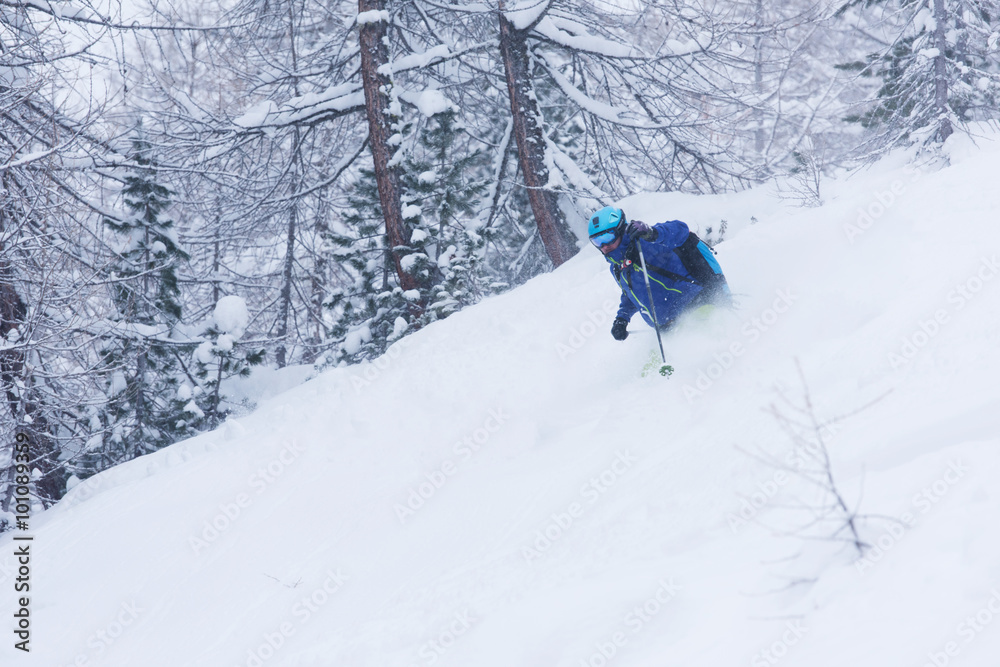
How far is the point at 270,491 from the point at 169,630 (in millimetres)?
1522

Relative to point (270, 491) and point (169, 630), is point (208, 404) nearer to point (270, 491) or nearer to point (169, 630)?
point (270, 491)

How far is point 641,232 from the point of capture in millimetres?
6297

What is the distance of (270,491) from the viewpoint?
6223 mm

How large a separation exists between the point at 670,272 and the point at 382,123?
5622mm

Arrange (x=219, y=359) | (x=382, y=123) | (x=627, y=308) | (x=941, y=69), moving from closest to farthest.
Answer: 1. (x=627, y=308)
2. (x=382, y=123)
3. (x=219, y=359)
4. (x=941, y=69)

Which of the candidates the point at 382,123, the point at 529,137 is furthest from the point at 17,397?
the point at 529,137

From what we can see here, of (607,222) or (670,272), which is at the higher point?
(607,222)

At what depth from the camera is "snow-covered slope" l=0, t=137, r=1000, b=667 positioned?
105 inches

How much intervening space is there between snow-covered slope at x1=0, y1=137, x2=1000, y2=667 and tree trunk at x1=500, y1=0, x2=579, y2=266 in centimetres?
230

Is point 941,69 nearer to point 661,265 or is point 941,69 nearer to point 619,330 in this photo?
point 661,265

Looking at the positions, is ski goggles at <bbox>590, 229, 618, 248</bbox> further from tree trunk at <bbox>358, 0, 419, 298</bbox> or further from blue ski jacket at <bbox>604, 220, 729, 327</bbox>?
tree trunk at <bbox>358, 0, 419, 298</bbox>

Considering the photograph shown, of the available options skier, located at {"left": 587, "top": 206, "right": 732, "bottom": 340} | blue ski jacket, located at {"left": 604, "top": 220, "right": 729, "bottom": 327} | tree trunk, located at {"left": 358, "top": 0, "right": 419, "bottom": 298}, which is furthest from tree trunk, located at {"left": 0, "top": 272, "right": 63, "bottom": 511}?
blue ski jacket, located at {"left": 604, "top": 220, "right": 729, "bottom": 327}

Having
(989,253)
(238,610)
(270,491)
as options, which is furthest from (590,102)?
(238,610)

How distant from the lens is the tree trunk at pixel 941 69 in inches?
453
